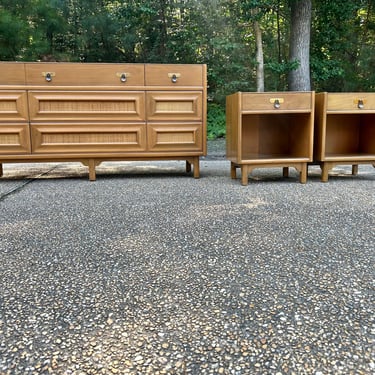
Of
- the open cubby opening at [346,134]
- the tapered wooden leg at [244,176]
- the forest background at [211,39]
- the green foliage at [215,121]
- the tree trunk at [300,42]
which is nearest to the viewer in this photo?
the tapered wooden leg at [244,176]

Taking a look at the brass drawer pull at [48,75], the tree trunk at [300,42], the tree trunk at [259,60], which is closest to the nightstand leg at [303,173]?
the brass drawer pull at [48,75]

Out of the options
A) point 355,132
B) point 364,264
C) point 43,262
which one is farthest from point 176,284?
point 355,132

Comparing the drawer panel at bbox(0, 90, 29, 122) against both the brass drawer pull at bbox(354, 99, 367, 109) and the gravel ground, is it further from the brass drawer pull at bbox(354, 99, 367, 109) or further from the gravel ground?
the brass drawer pull at bbox(354, 99, 367, 109)

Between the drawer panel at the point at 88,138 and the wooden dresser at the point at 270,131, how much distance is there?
78cm

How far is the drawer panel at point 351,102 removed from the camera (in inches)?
118

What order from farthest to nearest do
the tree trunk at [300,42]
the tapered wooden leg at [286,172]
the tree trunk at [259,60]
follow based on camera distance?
the tree trunk at [259,60]
the tree trunk at [300,42]
the tapered wooden leg at [286,172]

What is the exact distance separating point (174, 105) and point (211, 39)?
4.97 meters

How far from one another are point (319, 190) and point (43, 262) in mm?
1998

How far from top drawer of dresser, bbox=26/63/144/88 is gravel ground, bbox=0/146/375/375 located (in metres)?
1.19

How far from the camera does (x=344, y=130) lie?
11.7 feet

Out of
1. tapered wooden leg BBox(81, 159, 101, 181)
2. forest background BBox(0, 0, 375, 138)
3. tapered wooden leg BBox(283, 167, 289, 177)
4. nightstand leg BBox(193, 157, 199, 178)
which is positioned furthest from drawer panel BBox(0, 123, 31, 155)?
forest background BBox(0, 0, 375, 138)

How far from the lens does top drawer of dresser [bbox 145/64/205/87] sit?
Result: 311 centimetres

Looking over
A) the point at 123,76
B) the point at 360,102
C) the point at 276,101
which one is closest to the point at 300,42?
the point at 360,102

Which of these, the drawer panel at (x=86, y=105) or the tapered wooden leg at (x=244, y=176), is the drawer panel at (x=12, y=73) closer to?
the drawer panel at (x=86, y=105)
